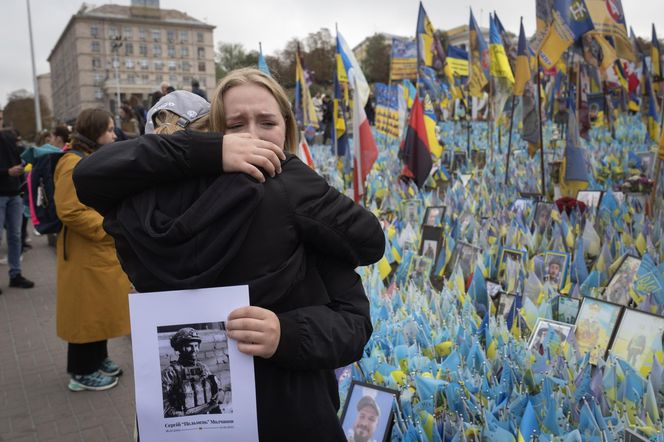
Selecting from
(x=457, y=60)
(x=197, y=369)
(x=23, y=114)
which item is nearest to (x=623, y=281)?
(x=197, y=369)

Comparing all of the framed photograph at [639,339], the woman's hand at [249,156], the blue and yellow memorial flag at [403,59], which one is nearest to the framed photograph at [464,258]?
the framed photograph at [639,339]

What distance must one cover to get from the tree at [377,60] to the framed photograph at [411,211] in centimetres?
5420

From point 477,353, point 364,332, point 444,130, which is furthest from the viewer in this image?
point 444,130

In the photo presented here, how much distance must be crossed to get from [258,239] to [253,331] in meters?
0.18

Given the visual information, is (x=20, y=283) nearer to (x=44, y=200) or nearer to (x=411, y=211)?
(x=44, y=200)

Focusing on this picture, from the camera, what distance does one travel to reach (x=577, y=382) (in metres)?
2.06

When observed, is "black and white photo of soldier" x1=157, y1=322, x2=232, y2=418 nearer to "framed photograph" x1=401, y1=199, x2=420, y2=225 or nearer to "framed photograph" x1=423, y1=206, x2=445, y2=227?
"framed photograph" x1=423, y1=206, x2=445, y2=227

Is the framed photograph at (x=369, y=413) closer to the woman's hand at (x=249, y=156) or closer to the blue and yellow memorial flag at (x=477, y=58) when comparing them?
the woman's hand at (x=249, y=156)

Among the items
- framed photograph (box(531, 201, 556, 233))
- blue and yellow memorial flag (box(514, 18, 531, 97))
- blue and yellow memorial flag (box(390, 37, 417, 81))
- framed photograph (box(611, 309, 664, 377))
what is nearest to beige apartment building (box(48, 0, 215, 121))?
blue and yellow memorial flag (box(390, 37, 417, 81))

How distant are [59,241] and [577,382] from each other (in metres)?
3.26

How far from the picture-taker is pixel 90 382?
12.3ft

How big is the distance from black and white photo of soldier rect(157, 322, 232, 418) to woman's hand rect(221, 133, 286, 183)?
0.32 metres

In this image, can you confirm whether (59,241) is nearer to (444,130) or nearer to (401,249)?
(401,249)

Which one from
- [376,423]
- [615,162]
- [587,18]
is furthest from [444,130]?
[376,423]
